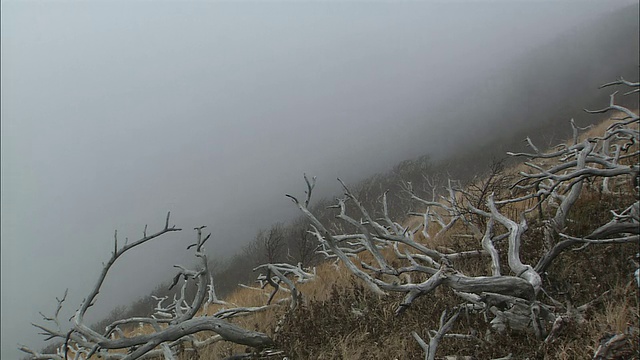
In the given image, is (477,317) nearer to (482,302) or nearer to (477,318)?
(477,318)

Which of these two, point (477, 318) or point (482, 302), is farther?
point (477, 318)

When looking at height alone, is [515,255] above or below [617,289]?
above

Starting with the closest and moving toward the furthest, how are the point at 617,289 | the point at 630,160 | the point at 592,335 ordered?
the point at 592,335, the point at 617,289, the point at 630,160

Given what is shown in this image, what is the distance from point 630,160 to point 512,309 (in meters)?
4.66

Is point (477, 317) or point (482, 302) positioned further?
point (477, 317)

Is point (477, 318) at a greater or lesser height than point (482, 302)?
lesser

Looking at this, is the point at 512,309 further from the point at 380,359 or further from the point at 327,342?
the point at 327,342

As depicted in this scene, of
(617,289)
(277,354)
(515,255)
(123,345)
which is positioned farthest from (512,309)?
(123,345)

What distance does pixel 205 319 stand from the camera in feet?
12.2

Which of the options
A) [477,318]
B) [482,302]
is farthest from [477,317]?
[482,302]

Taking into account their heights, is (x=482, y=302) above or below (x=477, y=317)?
above

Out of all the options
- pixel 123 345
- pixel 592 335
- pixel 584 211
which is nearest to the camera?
pixel 592 335

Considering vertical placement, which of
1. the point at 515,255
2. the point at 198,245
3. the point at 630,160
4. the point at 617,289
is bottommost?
the point at 630,160

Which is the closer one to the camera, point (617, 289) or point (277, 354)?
point (617, 289)
